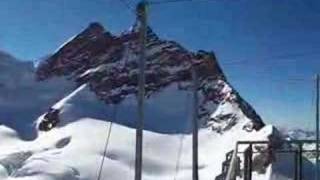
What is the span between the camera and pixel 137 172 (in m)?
17.8

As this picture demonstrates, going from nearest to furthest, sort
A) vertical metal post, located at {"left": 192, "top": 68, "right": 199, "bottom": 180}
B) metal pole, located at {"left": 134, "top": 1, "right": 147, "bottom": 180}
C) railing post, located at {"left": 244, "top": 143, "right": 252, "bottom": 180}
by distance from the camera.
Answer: metal pole, located at {"left": 134, "top": 1, "right": 147, "bottom": 180}
vertical metal post, located at {"left": 192, "top": 68, "right": 199, "bottom": 180}
railing post, located at {"left": 244, "top": 143, "right": 252, "bottom": 180}

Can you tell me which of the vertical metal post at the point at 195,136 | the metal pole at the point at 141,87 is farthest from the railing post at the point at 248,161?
the metal pole at the point at 141,87

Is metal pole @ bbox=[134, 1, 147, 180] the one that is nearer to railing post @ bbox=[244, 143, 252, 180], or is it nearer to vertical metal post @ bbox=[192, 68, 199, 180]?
vertical metal post @ bbox=[192, 68, 199, 180]

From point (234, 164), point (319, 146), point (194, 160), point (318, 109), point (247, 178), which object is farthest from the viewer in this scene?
point (318, 109)

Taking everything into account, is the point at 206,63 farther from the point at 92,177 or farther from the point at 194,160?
the point at 92,177

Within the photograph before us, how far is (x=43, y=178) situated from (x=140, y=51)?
6969 inches

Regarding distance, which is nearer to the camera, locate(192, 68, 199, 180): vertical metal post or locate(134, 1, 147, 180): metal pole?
locate(134, 1, 147, 180): metal pole

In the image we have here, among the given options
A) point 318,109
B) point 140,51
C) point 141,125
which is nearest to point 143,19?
point 140,51

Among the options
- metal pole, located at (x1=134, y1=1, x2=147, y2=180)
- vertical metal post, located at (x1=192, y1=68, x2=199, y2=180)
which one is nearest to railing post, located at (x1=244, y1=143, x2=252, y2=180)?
vertical metal post, located at (x1=192, y1=68, x2=199, y2=180)

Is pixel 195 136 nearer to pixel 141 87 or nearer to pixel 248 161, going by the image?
pixel 248 161

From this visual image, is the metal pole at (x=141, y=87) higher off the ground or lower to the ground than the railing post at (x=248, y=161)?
higher

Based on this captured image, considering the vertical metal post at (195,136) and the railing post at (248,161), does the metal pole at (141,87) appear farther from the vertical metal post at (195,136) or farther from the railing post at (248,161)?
the railing post at (248,161)

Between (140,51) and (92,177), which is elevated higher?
(140,51)

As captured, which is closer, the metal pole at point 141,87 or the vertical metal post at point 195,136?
the metal pole at point 141,87
